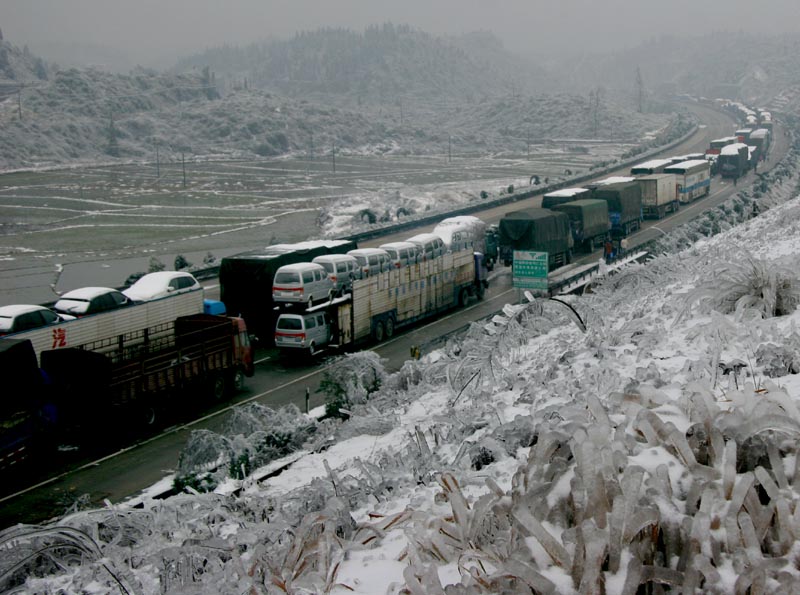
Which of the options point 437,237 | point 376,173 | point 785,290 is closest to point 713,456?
point 785,290

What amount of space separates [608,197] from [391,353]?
28.4 m

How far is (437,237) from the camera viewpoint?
117 feet

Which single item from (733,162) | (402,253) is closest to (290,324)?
(402,253)

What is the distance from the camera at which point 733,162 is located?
8675 cm

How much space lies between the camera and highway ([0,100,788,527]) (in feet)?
55.1

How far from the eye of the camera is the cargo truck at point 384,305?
28.0 meters

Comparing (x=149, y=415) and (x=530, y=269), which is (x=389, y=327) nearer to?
(x=530, y=269)

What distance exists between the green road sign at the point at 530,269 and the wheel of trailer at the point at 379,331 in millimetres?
5402

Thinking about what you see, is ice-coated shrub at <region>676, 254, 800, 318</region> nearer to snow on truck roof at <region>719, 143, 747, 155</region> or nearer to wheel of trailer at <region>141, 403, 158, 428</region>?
wheel of trailer at <region>141, 403, 158, 428</region>

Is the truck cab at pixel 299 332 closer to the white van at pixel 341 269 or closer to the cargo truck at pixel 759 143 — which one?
the white van at pixel 341 269

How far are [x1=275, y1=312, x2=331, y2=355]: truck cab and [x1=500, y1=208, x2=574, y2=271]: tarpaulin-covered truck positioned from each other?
49.5ft

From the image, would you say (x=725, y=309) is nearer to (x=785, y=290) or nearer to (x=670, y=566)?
(x=785, y=290)

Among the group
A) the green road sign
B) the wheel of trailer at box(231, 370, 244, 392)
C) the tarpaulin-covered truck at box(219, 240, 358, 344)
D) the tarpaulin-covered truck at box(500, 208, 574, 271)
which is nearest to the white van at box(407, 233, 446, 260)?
the green road sign

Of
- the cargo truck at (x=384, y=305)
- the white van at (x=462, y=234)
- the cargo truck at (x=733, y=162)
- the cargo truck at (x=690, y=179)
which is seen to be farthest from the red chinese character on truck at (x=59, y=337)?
the cargo truck at (x=733, y=162)
